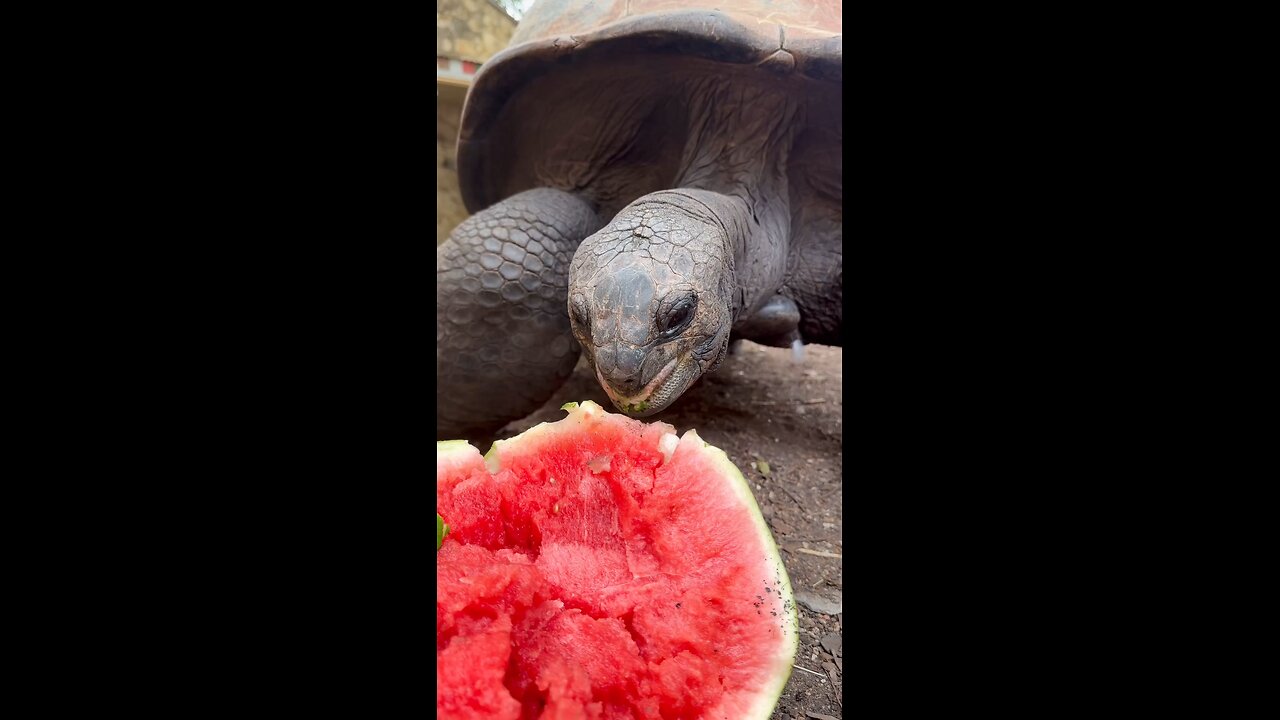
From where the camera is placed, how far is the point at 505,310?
5.99 ft

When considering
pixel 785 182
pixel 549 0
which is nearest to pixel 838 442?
pixel 785 182

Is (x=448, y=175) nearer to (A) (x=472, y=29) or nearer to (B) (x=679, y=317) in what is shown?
(A) (x=472, y=29)

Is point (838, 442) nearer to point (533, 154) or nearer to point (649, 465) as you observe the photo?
point (649, 465)

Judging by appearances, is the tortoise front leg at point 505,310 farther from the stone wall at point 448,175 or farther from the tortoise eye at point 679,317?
the stone wall at point 448,175

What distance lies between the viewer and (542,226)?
1.87m

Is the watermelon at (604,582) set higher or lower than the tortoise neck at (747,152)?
lower

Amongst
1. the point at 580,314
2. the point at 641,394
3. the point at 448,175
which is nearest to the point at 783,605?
the point at 641,394

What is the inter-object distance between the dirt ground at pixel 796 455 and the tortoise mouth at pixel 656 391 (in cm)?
40

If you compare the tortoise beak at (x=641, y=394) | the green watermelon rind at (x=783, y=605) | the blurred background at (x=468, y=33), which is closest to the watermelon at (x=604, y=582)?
the green watermelon rind at (x=783, y=605)

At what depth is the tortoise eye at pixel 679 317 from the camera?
1.21 m

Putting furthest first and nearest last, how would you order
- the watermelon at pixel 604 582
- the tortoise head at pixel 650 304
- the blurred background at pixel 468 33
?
the blurred background at pixel 468 33
the tortoise head at pixel 650 304
the watermelon at pixel 604 582

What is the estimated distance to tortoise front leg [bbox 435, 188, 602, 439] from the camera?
1804 millimetres

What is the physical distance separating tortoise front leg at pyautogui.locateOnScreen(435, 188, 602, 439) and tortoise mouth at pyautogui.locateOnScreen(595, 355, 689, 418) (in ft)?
2.28

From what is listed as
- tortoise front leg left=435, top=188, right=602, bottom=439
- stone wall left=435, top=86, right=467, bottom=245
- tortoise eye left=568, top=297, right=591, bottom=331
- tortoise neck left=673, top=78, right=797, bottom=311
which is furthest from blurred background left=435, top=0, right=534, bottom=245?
stone wall left=435, top=86, right=467, bottom=245
